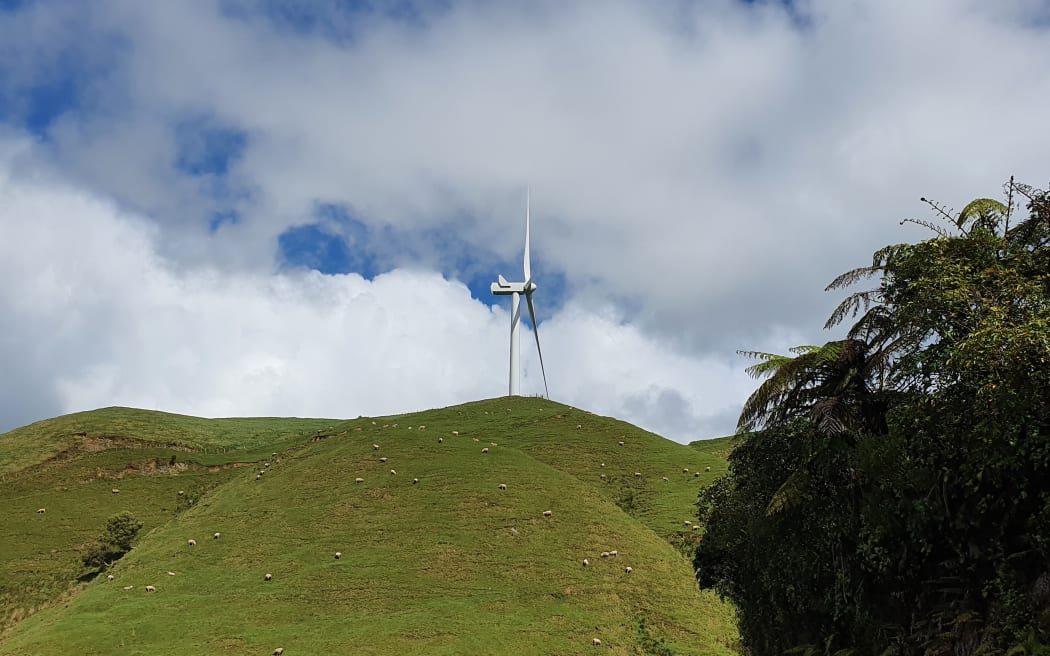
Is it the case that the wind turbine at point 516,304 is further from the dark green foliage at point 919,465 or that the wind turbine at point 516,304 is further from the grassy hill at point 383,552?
the dark green foliage at point 919,465

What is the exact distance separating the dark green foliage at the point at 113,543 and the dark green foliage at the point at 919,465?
50635mm

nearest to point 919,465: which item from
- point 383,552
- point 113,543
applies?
point 383,552

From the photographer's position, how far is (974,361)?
55.9 feet

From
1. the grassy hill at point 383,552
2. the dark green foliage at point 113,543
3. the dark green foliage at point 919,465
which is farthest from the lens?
the dark green foliage at point 113,543

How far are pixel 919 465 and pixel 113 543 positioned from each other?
59130mm

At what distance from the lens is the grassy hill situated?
38.3 meters

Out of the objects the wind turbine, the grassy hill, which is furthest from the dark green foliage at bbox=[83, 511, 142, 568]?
the wind turbine

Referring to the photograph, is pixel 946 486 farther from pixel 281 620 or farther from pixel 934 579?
pixel 281 620

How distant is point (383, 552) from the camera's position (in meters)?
48.1

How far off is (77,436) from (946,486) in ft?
334

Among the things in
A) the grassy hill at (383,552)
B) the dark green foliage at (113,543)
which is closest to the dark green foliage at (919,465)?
the grassy hill at (383,552)

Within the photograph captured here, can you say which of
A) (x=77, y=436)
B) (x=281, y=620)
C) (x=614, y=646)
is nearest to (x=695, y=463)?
(x=614, y=646)

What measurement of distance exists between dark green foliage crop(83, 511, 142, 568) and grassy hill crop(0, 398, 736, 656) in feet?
5.17

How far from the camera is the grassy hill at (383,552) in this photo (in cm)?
3834
